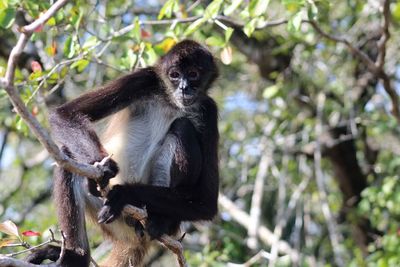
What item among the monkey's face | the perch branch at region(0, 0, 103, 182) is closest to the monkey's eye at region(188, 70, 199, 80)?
the monkey's face

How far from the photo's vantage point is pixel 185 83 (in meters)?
6.63

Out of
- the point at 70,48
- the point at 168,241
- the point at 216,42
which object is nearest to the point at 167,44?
the point at 216,42

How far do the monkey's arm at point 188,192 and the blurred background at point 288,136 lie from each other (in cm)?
192

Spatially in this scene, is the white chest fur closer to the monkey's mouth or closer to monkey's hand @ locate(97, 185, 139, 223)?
the monkey's mouth

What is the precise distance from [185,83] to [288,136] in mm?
3911

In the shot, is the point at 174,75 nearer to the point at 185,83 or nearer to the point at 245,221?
the point at 185,83

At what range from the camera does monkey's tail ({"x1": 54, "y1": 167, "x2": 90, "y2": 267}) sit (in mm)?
5477

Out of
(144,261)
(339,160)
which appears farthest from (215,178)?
(339,160)

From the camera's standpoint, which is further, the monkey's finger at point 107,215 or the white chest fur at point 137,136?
the white chest fur at point 137,136

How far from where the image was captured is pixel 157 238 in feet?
18.6

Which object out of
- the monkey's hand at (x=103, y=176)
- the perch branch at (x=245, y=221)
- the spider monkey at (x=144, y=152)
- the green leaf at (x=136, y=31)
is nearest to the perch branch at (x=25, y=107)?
the monkey's hand at (x=103, y=176)

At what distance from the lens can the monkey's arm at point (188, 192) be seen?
5574 mm

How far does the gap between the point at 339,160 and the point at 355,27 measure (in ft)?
6.53

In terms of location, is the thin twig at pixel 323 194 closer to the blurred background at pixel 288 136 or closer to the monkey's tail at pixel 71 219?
the blurred background at pixel 288 136
